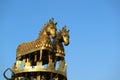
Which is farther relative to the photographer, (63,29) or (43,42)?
(63,29)

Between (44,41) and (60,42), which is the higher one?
(60,42)

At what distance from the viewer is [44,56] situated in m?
22.5

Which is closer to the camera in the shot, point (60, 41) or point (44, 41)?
point (44, 41)

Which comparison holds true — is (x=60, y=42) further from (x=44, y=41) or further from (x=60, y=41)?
(x=44, y=41)

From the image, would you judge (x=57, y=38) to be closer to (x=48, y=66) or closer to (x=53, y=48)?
(x=53, y=48)

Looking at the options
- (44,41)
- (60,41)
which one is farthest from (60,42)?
(44,41)

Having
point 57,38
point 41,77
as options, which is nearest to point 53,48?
point 57,38

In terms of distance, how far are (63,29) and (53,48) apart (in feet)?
5.33

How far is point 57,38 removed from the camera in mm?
22781

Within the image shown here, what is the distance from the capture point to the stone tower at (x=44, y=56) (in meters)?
21.6

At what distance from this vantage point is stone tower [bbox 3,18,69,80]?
21.6 meters

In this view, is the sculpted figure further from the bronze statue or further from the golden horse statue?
the golden horse statue

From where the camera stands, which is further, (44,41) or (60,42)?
(60,42)

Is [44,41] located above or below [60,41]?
below
